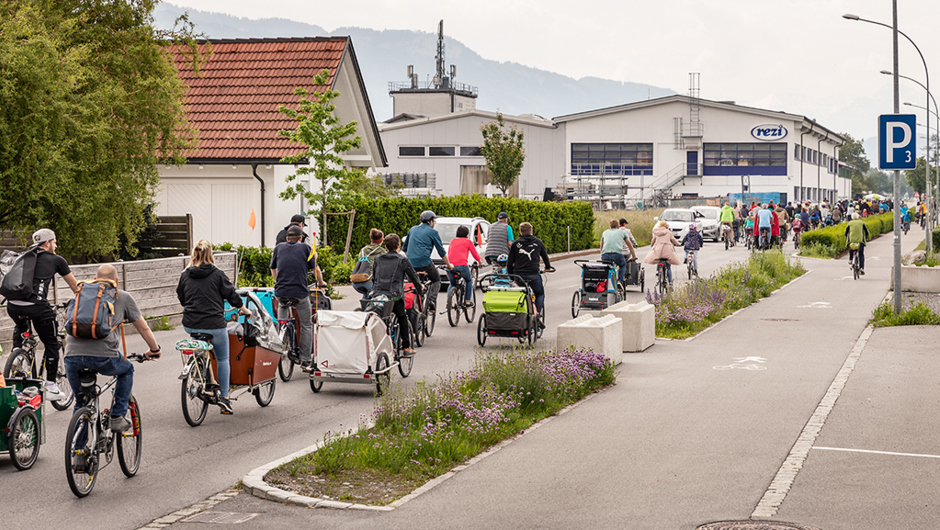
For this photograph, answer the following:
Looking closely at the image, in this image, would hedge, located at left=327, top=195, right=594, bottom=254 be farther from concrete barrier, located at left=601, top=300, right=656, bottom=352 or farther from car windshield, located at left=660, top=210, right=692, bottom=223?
concrete barrier, located at left=601, top=300, right=656, bottom=352

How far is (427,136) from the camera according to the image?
78562 millimetres

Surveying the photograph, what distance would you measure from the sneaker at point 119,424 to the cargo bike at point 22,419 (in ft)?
3.05

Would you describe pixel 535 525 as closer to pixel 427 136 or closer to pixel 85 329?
pixel 85 329

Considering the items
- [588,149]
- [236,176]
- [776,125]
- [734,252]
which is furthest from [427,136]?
[236,176]

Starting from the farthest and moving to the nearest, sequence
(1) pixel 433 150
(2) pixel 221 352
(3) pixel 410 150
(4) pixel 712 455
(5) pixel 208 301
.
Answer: (3) pixel 410 150
(1) pixel 433 150
(2) pixel 221 352
(5) pixel 208 301
(4) pixel 712 455

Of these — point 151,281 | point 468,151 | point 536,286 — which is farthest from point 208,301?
point 468,151

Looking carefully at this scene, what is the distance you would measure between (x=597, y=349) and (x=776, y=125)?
218 ft

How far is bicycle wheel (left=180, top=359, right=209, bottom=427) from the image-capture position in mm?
9641

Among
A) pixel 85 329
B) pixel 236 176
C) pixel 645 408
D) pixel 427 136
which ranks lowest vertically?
pixel 645 408

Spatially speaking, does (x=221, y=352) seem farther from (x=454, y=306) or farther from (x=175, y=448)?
(x=454, y=306)

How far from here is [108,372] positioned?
310 inches

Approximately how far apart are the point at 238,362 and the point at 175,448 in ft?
5.13

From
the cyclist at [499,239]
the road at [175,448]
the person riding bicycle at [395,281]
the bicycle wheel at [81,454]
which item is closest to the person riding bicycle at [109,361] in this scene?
the bicycle wheel at [81,454]

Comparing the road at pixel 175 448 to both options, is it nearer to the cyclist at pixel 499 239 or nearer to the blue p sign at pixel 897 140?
the cyclist at pixel 499 239
